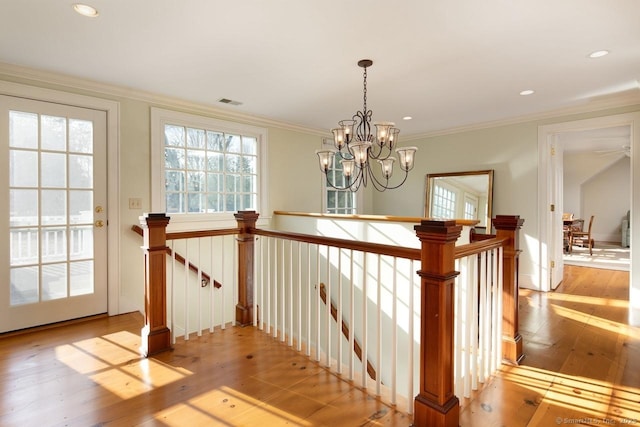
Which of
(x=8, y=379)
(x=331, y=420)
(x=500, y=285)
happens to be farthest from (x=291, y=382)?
(x=8, y=379)

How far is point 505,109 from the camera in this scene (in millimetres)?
4027

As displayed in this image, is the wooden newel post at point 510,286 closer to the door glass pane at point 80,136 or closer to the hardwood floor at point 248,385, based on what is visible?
the hardwood floor at point 248,385

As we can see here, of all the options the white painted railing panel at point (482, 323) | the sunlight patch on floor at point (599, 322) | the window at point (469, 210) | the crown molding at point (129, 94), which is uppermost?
the crown molding at point (129, 94)

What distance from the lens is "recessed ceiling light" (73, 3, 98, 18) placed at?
6.35 ft

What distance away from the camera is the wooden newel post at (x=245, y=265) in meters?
2.82

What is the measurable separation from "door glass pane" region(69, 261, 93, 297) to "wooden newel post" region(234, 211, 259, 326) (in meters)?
1.52

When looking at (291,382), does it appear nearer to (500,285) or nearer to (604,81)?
Result: (500,285)

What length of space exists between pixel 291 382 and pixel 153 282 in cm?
113

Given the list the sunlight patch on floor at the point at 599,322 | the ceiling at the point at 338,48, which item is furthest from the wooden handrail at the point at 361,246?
the sunlight patch on floor at the point at 599,322

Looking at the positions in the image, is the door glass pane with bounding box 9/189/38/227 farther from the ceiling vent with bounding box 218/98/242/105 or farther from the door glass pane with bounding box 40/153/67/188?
the ceiling vent with bounding box 218/98/242/105

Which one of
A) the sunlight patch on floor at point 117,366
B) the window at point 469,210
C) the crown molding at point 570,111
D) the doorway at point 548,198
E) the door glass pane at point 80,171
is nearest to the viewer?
the sunlight patch on floor at point 117,366

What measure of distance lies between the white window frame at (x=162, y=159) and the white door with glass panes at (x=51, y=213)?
0.47 metres

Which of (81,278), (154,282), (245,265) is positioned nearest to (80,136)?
(81,278)

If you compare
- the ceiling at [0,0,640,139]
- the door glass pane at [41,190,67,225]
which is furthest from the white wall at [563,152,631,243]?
the door glass pane at [41,190,67,225]
